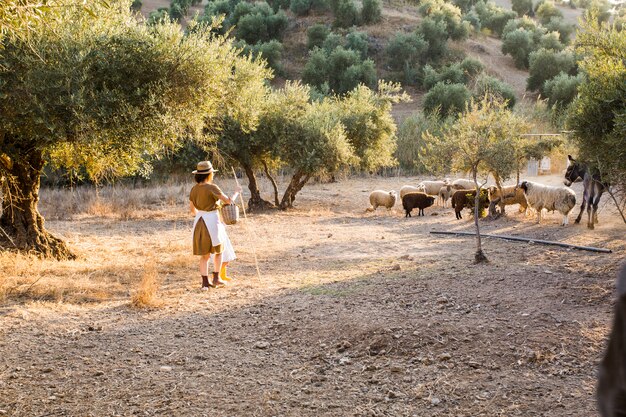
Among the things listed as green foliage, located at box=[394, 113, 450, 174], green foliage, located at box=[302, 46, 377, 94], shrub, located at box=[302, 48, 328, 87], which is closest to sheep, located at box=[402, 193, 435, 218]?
green foliage, located at box=[394, 113, 450, 174]

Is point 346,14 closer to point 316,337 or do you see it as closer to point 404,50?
point 404,50

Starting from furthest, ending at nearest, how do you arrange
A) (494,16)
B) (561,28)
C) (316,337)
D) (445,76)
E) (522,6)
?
(522,6) < (494,16) < (561,28) < (445,76) < (316,337)

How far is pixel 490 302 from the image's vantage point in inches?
308

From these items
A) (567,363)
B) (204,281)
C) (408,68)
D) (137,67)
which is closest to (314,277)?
(204,281)

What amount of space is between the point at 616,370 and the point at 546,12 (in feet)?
237

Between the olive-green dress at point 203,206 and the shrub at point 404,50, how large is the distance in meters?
45.8

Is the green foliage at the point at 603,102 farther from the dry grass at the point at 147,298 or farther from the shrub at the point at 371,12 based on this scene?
the shrub at the point at 371,12

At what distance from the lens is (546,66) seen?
4847 cm

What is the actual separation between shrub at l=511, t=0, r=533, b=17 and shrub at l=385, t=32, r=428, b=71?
22.7m

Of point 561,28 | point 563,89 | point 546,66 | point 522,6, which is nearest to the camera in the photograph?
point 563,89

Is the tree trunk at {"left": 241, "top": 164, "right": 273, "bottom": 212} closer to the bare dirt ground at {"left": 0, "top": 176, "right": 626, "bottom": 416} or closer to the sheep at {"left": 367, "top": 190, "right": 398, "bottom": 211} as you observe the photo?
the sheep at {"left": 367, "top": 190, "right": 398, "bottom": 211}

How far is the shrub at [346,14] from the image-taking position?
58338mm

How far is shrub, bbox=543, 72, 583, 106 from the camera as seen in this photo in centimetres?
4225

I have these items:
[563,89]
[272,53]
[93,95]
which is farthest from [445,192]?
[272,53]
